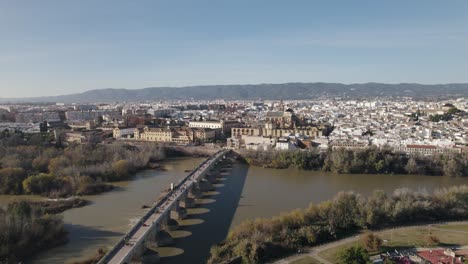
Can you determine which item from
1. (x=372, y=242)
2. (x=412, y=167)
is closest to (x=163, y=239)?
(x=372, y=242)

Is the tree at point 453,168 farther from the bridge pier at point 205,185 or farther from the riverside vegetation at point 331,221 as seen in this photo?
the bridge pier at point 205,185

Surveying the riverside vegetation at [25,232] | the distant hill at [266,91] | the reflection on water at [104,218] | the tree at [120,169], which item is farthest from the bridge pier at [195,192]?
the distant hill at [266,91]

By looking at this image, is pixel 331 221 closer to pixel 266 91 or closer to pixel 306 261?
pixel 306 261

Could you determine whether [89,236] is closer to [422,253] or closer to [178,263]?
[178,263]

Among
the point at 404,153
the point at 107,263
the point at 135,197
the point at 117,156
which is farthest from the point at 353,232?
the point at 117,156

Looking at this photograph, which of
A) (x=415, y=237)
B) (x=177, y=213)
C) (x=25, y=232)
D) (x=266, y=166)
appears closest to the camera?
(x=25, y=232)

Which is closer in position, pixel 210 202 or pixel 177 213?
pixel 177 213
